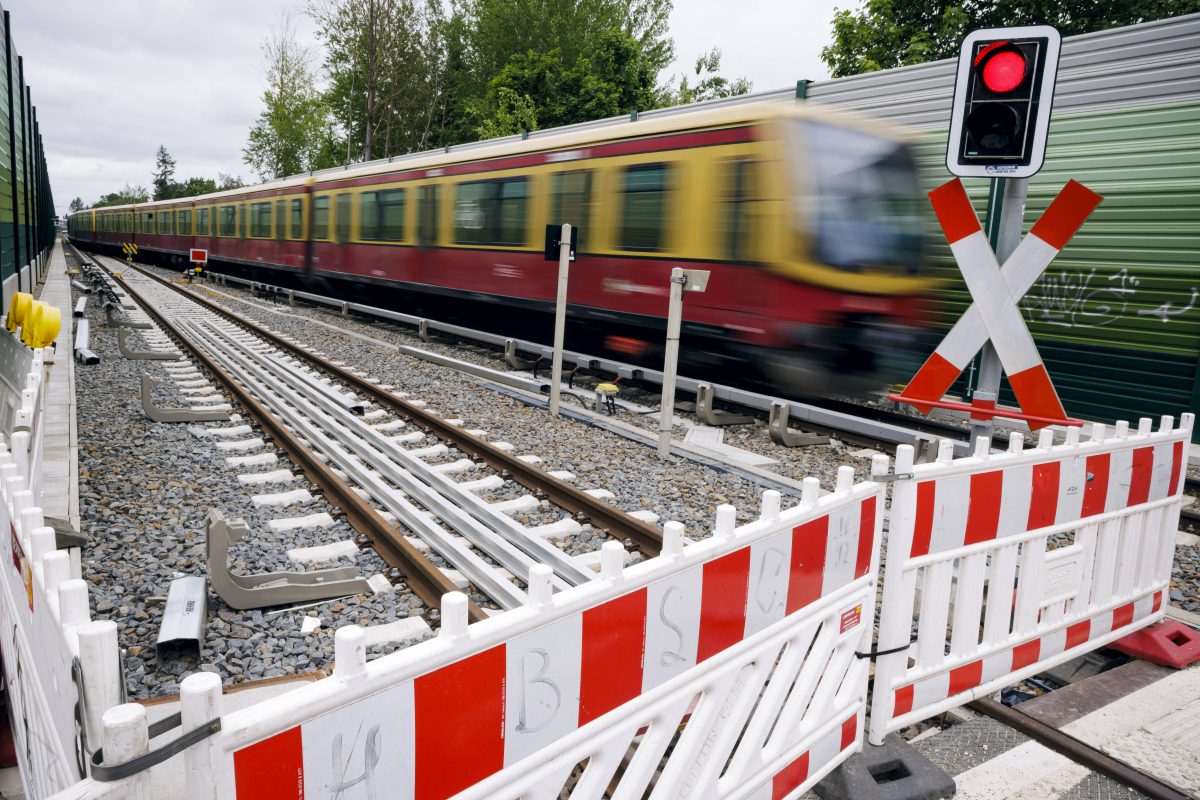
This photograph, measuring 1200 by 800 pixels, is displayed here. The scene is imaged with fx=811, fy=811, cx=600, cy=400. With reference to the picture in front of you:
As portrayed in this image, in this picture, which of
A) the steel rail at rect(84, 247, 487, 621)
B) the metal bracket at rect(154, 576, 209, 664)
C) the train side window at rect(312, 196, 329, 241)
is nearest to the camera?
the metal bracket at rect(154, 576, 209, 664)

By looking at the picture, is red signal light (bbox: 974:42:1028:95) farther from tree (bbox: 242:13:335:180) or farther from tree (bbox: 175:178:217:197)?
tree (bbox: 175:178:217:197)

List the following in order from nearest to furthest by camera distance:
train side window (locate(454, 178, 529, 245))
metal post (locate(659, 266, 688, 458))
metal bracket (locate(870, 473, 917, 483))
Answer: metal bracket (locate(870, 473, 917, 483))
metal post (locate(659, 266, 688, 458))
train side window (locate(454, 178, 529, 245))

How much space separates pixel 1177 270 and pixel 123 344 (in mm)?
12708

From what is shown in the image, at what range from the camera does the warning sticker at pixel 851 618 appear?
2.52m

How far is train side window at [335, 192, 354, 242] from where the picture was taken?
16375 mm

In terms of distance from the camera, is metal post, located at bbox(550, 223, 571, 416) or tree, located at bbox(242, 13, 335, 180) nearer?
metal post, located at bbox(550, 223, 571, 416)

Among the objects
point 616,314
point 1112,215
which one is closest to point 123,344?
point 616,314

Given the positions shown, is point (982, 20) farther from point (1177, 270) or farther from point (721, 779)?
point (721, 779)

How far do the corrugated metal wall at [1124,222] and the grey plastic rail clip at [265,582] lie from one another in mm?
7100

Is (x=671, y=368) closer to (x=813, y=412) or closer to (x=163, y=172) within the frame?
(x=813, y=412)

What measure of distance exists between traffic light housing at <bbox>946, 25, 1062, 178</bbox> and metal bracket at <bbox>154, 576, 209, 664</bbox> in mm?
4019

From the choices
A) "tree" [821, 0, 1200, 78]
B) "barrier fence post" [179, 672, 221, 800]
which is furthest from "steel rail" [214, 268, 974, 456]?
"tree" [821, 0, 1200, 78]

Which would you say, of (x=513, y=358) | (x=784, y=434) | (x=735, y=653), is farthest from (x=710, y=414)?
(x=735, y=653)

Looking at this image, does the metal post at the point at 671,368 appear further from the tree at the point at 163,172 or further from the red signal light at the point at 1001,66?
the tree at the point at 163,172
